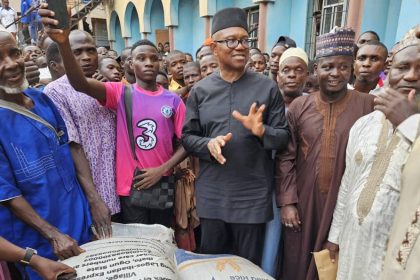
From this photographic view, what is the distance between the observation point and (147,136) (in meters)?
2.17

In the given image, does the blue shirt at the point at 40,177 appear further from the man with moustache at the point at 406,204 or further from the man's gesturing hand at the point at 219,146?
the man with moustache at the point at 406,204

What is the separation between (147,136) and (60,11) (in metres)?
0.93

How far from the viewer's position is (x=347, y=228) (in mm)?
1670

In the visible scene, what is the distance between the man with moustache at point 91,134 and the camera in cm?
191

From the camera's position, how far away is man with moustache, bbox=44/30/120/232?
1.91 meters

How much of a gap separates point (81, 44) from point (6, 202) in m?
1.27

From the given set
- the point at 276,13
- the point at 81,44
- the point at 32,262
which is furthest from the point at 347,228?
the point at 276,13

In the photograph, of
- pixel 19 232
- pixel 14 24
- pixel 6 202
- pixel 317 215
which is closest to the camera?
pixel 6 202

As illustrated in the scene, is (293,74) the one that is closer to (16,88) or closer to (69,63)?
(69,63)

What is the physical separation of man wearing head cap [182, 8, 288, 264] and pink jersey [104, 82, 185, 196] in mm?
256

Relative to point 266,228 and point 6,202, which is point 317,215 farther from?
point 6,202

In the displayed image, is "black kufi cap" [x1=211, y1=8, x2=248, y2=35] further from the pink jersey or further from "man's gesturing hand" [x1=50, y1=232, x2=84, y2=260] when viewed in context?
"man's gesturing hand" [x1=50, y1=232, x2=84, y2=260]

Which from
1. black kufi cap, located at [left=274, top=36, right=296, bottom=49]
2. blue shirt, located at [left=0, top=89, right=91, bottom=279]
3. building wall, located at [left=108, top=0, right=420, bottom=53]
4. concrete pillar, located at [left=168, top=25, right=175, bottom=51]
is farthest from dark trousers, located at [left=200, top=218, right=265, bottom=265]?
concrete pillar, located at [left=168, top=25, right=175, bottom=51]

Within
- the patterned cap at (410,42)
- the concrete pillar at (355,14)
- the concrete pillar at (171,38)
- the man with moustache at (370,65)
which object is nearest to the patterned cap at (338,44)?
the patterned cap at (410,42)
